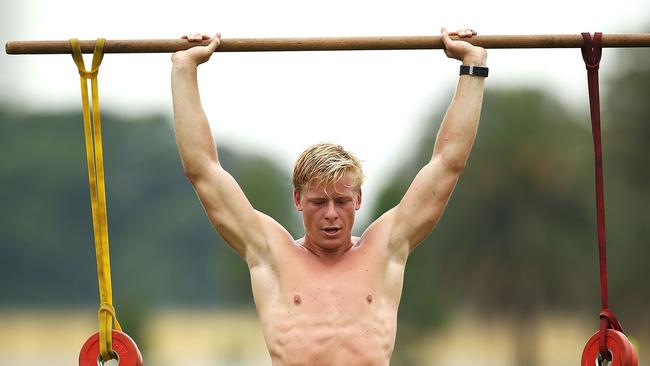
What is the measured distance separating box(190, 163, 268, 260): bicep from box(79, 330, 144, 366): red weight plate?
2.96 feet

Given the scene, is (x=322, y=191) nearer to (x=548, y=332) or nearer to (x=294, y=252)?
(x=294, y=252)

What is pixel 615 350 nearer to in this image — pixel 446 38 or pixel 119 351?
pixel 446 38

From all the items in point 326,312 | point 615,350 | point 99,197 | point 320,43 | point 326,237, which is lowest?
point 615,350

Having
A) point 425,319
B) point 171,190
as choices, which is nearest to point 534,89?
point 425,319

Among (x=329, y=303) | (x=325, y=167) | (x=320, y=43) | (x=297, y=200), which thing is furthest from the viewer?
(x=320, y=43)

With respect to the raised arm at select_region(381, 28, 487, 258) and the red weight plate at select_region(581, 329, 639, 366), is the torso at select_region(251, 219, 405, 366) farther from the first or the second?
the red weight plate at select_region(581, 329, 639, 366)

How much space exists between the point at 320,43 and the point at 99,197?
173 centimetres

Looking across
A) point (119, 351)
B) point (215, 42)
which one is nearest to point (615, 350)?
point (119, 351)

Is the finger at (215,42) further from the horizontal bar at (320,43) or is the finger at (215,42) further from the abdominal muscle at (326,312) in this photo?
the abdominal muscle at (326,312)

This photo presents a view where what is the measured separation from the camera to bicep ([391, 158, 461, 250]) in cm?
895

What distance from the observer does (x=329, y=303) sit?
29.1 ft

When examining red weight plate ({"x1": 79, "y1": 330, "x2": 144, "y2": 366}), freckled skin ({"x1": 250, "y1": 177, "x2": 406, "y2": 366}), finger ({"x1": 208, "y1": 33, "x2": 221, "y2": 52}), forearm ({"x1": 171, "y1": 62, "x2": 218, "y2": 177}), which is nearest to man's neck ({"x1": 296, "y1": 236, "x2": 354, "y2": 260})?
freckled skin ({"x1": 250, "y1": 177, "x2": 406, "y2": 366})

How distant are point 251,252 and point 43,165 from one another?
79778 millimetres

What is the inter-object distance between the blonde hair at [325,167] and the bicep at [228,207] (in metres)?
0.35
